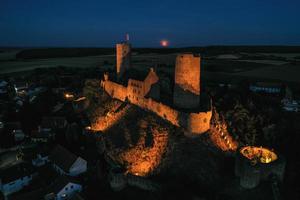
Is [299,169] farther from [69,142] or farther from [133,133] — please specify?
[69,142]

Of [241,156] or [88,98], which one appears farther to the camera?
[88,98]

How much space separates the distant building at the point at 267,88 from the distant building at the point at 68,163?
4377cm

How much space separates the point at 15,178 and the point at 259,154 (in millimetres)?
25860

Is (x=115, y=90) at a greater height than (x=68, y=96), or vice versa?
(x=115, y=90)

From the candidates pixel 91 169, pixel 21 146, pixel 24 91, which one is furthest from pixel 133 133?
pixel 24 91

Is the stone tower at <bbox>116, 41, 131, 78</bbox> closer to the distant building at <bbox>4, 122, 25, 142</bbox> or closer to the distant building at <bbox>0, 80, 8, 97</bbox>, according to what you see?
the distant building at <bbox>4, 122, 25, 142</bbox>

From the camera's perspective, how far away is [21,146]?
36250 millimetres

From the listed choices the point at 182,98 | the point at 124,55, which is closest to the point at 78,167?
the point at 182,98

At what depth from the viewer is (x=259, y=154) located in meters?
25.6

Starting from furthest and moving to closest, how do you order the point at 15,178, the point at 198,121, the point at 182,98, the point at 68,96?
the point at 68,96, the point at 182,98, the point at 15,178, the point at 198,121

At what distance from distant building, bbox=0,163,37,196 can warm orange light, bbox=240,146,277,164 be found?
76.2 feet

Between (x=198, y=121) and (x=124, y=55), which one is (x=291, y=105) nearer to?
(x=198, y=121)

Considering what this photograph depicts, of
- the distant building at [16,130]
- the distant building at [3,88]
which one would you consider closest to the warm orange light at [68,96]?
the distant building at [16,130]

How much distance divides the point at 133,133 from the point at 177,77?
8741 millimetres
